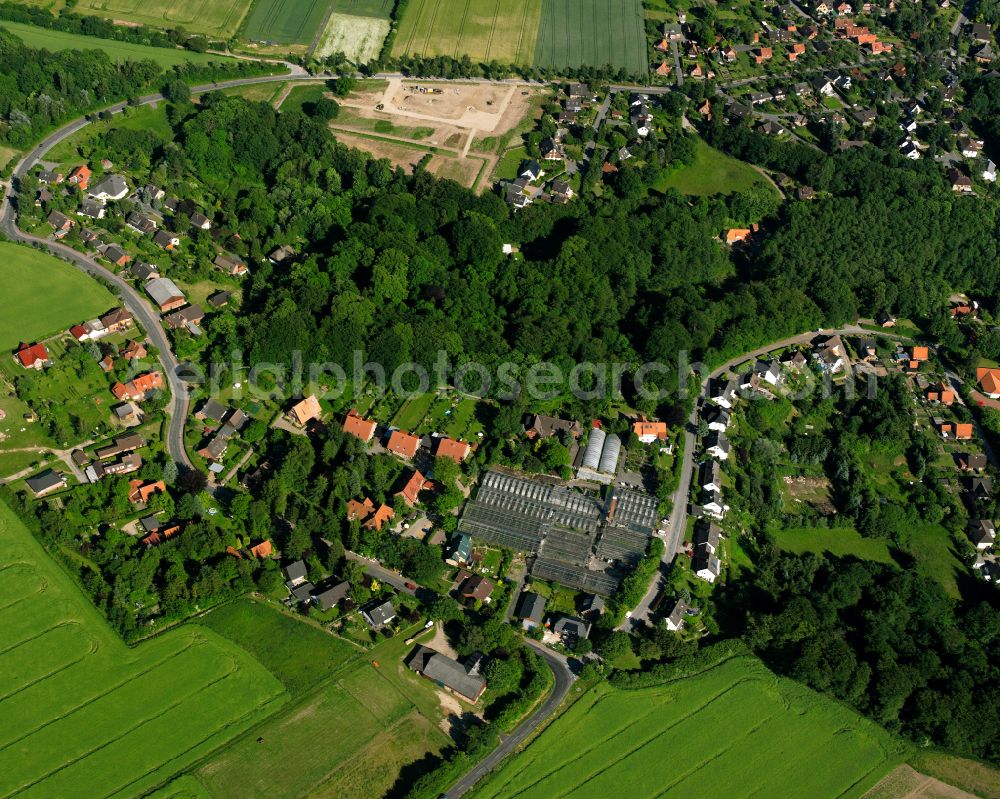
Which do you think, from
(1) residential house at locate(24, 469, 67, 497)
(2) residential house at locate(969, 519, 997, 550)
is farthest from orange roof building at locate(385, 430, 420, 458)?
(2) residential house at locate(969, 519, 997, 550)

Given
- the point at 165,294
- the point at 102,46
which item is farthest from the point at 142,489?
the point at 102,46

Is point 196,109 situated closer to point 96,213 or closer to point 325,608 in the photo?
point 96,213

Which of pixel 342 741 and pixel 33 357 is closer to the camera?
pixel 342 741

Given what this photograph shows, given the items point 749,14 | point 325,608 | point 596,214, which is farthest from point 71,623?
point 749,14

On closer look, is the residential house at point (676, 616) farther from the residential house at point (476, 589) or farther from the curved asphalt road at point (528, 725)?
the residential house at point (476, 589)

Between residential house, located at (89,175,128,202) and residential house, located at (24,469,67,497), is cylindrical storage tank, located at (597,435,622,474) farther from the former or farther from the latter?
residential house, located at (89,175,128,202)

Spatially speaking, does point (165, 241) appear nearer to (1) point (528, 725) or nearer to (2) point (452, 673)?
(2) point (452, 673)
